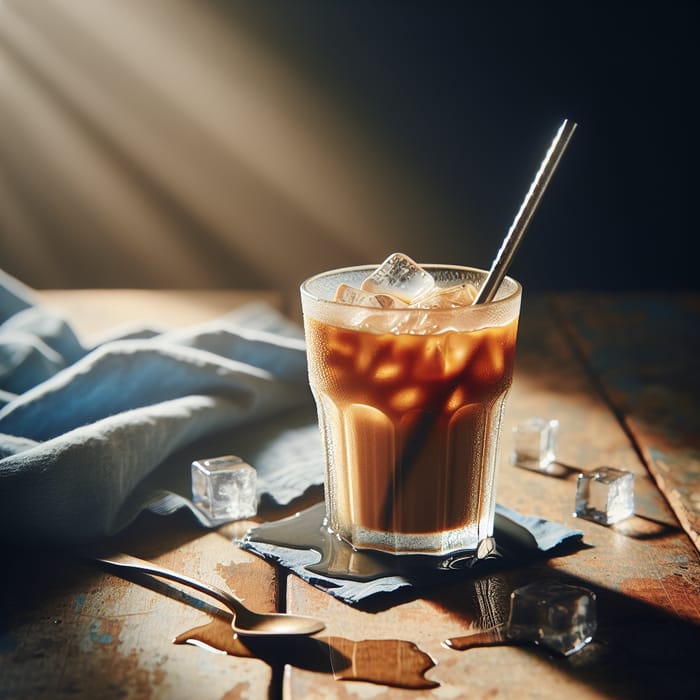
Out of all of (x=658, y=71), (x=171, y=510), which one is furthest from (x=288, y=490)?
(x=658, y=71)

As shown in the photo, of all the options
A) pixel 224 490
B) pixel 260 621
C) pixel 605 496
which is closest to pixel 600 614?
pixel 605 496

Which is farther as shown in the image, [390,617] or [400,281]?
[400,281]

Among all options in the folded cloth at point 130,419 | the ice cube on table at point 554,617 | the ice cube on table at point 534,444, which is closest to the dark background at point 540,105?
the folded cloth at point 130,419

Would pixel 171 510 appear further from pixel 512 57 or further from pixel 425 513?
pixel 512 57

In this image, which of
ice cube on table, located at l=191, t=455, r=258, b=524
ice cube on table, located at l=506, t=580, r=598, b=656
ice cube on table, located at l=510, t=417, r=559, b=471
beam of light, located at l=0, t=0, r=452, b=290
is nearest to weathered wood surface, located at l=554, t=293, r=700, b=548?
ice cube on table, located at l=510, t=417, r=559, b=471

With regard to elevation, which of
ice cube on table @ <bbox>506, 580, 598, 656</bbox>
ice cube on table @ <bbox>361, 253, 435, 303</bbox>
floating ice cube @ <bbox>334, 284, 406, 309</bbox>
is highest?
ice cube on table @ <bbox>361, 253, 435, 303</bbox>

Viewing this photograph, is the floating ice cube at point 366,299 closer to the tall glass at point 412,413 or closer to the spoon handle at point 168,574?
the tall glass at point 412,413

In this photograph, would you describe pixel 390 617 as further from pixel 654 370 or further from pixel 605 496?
pixel 654 370

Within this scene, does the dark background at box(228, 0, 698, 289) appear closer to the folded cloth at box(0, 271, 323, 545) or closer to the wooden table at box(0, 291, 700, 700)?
the folded cloth at box(0, 271, 323, 545)
